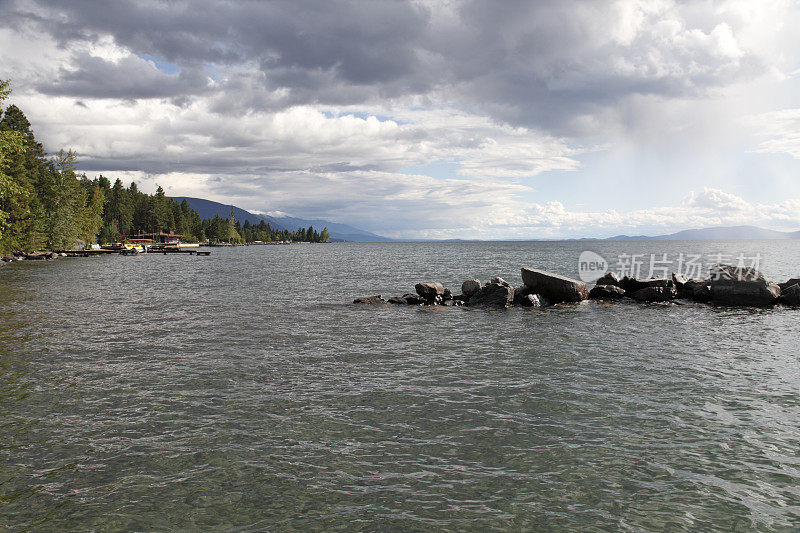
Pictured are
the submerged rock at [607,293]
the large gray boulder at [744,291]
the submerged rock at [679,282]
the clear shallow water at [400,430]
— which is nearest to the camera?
the clear shallow water at [400,430]

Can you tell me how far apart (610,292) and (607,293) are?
245 millimetres

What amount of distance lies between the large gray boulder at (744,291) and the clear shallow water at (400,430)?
12.0 meters

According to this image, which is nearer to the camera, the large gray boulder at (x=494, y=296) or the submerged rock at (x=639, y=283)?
the large gray boulder at (x=494, y=296)

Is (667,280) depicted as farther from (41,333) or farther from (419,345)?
(41,333)

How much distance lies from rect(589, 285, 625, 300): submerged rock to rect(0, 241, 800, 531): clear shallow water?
44.0 ft

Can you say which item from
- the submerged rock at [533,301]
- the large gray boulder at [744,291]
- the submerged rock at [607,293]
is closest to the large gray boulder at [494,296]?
the submerged rock at [533,301]

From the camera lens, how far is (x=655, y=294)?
1384 inches

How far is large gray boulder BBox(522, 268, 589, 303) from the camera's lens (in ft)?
113

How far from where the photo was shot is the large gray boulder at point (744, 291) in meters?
32.9

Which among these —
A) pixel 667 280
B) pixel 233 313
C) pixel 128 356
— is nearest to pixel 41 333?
pixel 128 356

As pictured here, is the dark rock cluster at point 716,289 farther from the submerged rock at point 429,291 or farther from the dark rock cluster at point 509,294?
the submerged rock at point 429,291

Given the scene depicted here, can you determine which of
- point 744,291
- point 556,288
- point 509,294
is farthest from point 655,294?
point 509,294

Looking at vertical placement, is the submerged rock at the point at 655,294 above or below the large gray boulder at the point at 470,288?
above

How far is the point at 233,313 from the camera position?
3059 centimetres
